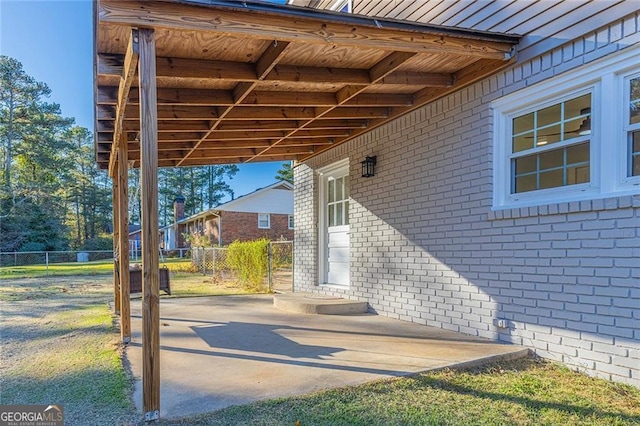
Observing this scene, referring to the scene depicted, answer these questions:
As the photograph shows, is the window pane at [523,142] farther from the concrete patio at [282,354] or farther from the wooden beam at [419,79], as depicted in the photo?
the concrete patio at [282,354]

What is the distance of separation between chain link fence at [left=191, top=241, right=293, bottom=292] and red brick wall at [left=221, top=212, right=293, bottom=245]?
542cm

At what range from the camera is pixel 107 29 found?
298cm

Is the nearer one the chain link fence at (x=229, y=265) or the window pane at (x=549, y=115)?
the window pane at (x=549, y=115)

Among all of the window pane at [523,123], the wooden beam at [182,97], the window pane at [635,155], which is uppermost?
the wooden beam at [182,97]

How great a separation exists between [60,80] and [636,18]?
105 feet

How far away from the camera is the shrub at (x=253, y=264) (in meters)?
10.1

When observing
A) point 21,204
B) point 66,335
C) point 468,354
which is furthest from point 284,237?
point 468,354

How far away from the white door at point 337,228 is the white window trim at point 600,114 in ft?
11.6

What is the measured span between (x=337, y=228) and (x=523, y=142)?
388 cm

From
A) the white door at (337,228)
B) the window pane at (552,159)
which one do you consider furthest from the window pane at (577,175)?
the white door at (337,228)

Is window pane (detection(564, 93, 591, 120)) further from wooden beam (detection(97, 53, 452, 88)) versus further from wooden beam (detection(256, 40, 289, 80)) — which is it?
wooden beam (detection(256, 40, 289, 80))

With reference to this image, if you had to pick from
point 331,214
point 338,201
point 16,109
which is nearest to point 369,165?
point 338,201

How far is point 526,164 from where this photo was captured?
4117 mm

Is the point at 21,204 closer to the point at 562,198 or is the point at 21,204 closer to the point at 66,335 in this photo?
the point at 66,335
